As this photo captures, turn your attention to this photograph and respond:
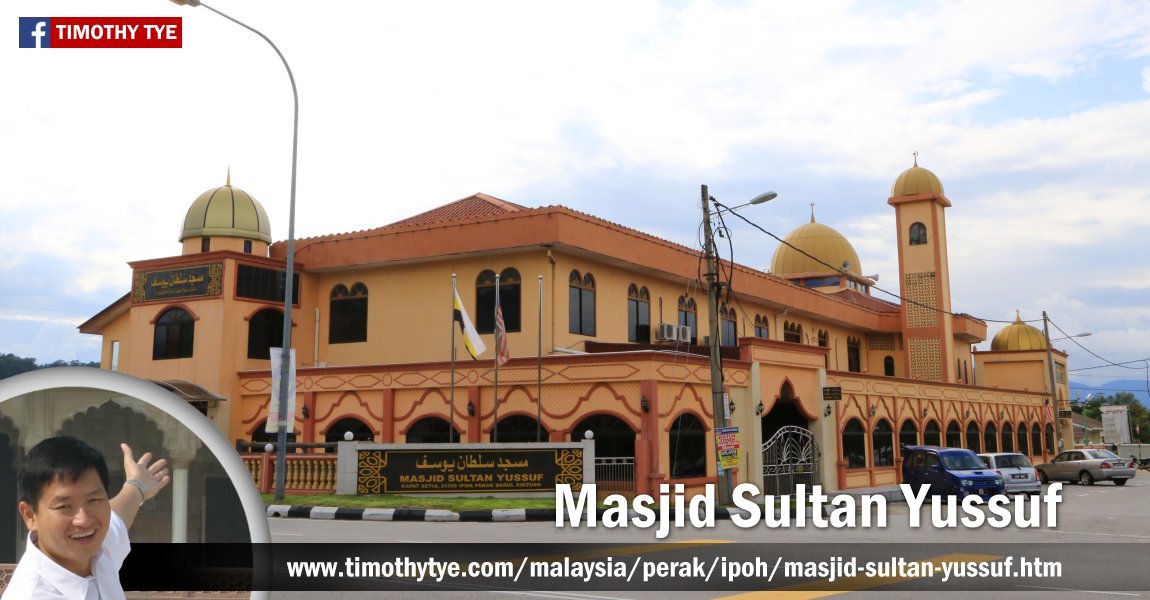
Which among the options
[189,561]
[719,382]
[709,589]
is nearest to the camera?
[189,561]

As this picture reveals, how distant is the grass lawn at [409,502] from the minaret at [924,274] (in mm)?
27218

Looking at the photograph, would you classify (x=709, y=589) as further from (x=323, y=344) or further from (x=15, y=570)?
(x=323, y=344)

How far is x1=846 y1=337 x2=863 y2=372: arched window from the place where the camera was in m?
44.7

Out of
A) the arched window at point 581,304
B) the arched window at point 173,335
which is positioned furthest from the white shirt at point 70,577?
the arched window at point 173,335

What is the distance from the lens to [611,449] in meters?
23.3

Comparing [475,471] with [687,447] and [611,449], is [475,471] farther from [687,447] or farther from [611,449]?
[687,447]

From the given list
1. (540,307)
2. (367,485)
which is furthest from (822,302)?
(367,485)

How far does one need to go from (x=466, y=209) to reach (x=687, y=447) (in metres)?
12.1

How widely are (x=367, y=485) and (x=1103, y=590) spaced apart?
16.3m

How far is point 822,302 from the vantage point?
133 feet

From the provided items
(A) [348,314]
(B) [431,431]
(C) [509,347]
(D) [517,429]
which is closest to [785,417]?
(C) [509,347]

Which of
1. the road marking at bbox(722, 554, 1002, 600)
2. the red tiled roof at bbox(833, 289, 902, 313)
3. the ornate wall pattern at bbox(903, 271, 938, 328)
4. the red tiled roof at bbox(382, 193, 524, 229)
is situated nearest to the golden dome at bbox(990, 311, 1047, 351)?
the red tiled roof at bbox(833, 289, 902, 313)

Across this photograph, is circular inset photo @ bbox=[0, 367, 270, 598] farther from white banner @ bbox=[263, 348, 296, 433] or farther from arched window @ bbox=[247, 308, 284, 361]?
arched window @ bbox=[247, 308, 284, 361]

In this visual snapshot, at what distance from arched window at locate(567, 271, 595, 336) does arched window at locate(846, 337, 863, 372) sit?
20.8m
